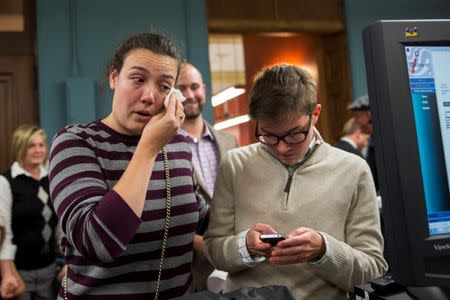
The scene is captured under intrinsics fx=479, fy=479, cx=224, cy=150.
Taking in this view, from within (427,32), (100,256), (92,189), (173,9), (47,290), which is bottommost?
(47,290)

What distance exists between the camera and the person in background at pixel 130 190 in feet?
3.10

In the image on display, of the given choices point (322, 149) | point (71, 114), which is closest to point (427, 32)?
point (322, 149)

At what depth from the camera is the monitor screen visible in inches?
30.2

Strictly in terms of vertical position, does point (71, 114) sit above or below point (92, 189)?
above

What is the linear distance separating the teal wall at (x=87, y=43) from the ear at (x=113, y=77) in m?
2.68

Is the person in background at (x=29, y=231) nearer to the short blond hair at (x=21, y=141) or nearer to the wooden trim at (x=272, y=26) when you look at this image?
the short blond hair at (x=21, y=141)

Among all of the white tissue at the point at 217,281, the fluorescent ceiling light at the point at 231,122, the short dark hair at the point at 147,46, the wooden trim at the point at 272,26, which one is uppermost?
the wooden trim at the point at 272,26

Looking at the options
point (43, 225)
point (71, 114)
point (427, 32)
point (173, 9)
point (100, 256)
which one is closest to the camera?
point (427, 32)

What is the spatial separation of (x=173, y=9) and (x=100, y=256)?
3762 millimetres

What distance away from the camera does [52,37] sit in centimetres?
402

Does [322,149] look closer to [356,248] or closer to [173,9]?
[356,248]

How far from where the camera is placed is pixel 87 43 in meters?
4.10

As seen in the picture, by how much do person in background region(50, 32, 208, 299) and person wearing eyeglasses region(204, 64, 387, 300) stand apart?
116mm

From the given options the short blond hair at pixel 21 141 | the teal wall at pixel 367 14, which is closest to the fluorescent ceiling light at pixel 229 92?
the teal wall at pixel 367 14
